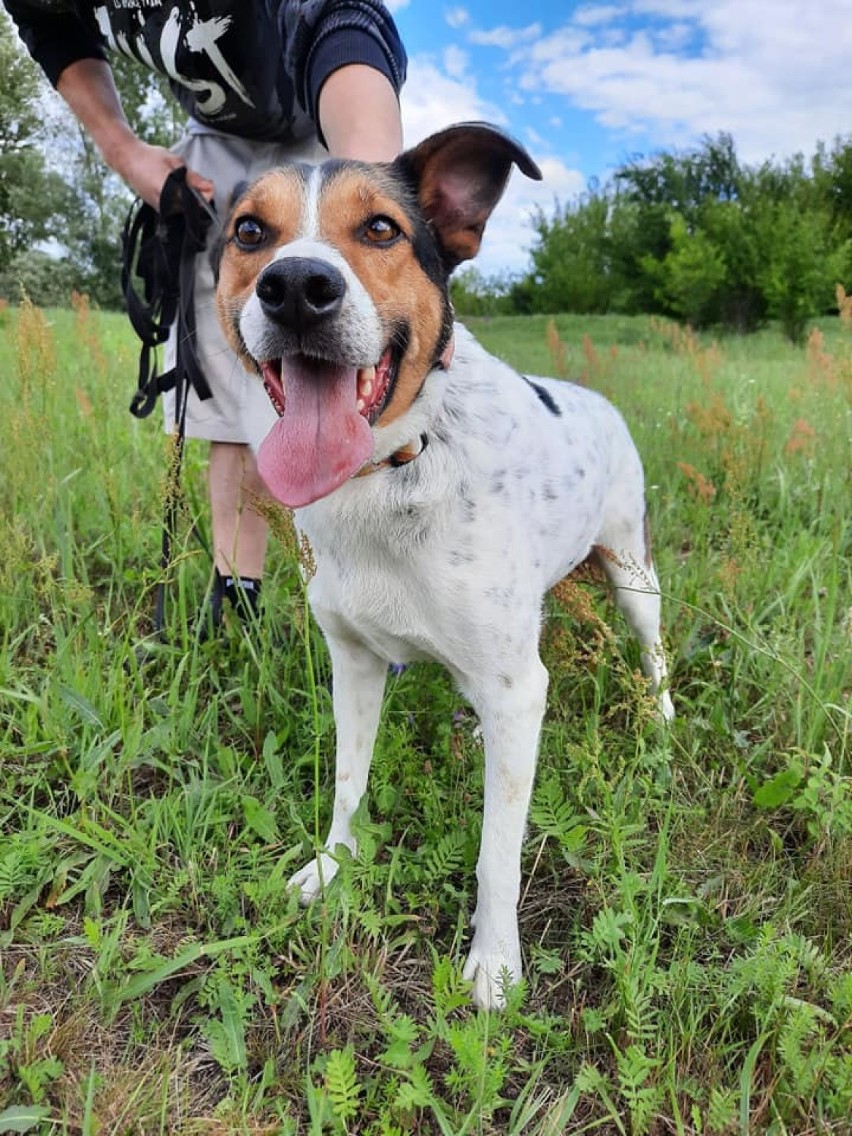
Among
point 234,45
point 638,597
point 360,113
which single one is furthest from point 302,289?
point 638,597

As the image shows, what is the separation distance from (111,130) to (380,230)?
1819mm

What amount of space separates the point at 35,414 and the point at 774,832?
2.93m

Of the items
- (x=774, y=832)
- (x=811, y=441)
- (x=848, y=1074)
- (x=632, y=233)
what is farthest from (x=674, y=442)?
(x=632, y=233)

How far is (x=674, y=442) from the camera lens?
5219 mm

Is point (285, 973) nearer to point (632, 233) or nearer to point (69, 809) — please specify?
point (69, 809)

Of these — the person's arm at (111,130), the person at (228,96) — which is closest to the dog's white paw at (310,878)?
the person at (228,96)

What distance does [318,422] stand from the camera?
1.86m

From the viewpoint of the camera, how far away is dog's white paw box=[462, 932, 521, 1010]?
1.99 metres

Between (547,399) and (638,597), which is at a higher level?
(547,399)

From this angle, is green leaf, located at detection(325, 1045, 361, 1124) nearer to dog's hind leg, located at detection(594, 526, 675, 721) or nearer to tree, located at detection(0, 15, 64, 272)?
dog's hind leg, located at detection(594, 526, 675, 721)

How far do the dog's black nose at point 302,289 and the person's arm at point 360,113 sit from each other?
0.77 meters

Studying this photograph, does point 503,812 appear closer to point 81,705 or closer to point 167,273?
point 81,705

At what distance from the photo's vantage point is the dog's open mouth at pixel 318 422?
181 centimetres

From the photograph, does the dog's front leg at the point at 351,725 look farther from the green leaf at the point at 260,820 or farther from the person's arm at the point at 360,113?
the person's arm at the point at 360,113
